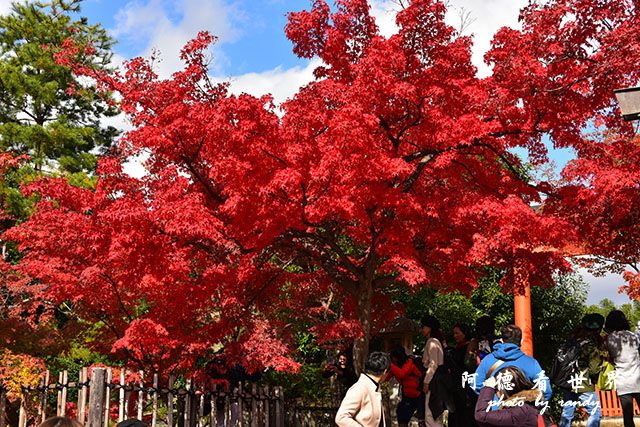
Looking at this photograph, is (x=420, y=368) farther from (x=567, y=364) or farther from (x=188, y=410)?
(x=188, y=410)

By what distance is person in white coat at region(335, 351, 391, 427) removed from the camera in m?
3.91

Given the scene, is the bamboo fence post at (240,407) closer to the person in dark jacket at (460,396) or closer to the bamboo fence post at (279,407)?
the bamboo fence post at (279,407)

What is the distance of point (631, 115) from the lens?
4750mm

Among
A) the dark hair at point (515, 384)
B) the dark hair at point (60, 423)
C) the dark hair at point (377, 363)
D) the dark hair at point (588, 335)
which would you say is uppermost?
the dark hair at point (588, 335)

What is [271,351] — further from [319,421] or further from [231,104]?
[231,104]

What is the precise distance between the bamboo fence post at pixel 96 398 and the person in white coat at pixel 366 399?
8.42 feet

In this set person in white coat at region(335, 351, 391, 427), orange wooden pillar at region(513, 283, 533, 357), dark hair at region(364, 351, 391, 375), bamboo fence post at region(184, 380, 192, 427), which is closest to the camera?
person in white coat at region(335, 351, 391, 427)

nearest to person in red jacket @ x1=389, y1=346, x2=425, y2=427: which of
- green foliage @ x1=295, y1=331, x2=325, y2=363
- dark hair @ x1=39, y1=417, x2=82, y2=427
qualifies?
dark hair @ x1=39, y1=417, x2=82, y2=427

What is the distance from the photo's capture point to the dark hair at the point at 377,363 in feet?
13.4

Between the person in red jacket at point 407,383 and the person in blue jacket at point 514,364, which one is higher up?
the person in blue jacket at point 514,364

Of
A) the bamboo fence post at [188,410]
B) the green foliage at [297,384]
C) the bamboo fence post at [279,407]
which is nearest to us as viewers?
the bamboo fence post at [188,410]

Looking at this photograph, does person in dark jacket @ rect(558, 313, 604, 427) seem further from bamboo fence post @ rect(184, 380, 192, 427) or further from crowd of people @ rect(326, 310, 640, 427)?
bamboo fence post @ rect(184, 380, 192, 427)

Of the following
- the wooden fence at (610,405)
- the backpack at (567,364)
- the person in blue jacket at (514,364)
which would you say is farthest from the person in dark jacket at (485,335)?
the wooden fence at (610,405)

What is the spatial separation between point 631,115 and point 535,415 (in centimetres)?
276
